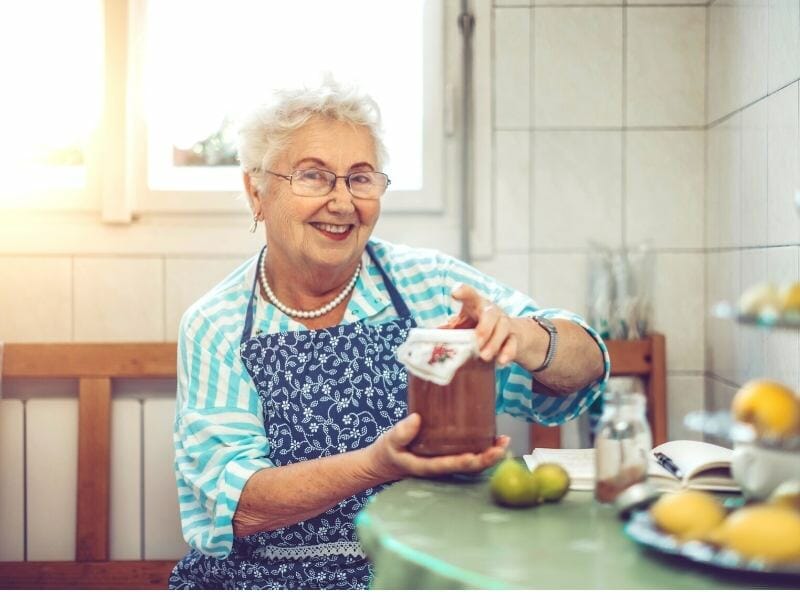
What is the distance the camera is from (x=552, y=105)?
2.55 m

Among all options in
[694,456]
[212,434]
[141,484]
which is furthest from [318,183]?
[141,484]

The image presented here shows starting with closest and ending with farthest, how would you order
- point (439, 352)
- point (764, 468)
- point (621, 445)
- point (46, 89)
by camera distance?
point (764, 468), point (621, 445), point (439, 352), point (46, 89)

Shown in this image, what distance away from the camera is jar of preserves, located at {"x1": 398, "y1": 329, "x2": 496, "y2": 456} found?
1.16 meters

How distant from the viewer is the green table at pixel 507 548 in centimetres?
83

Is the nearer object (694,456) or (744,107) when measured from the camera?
(694,456)

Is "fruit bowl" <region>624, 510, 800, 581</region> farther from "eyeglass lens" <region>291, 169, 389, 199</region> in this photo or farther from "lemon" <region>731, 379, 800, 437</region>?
"eyeglass lens" <region>291, 169, 389, 199</region>

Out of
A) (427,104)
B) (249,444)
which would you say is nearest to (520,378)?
(249,444)

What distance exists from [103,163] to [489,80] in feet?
3.35

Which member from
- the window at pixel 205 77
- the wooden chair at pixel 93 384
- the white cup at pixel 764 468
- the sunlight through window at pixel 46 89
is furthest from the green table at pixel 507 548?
the sunlight through window at pixel 46 89

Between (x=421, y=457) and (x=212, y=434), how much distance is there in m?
0.50

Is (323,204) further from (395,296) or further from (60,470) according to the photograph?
(60,470)

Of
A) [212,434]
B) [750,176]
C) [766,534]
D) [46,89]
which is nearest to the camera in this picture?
[766,534]

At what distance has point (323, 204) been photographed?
1714mm
